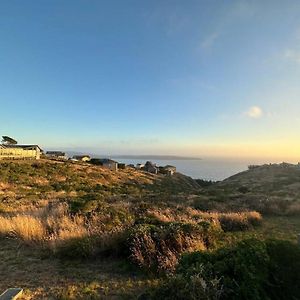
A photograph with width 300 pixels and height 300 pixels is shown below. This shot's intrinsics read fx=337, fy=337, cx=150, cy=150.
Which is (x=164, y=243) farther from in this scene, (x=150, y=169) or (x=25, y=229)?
(x=150, y=169)

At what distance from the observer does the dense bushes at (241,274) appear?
4922 mm

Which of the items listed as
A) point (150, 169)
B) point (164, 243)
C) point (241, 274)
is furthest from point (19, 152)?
point (241, 274)

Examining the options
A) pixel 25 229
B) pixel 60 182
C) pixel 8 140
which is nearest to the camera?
pixel 25 229

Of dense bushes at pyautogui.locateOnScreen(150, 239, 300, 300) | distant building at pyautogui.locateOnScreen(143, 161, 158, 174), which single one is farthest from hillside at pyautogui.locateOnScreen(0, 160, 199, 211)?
distant building at pyautogui.locateOnScreen(143, 161, 158, 174)

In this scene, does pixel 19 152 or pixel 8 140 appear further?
pixel 8 140

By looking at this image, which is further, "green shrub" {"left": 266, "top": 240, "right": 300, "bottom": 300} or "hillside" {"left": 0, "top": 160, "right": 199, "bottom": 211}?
"hillside" {"left": 0, "top": 160, "right": 199, "bottom": 211}

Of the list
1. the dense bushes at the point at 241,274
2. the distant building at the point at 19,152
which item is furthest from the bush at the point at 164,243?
the distant building at the point at 19,152

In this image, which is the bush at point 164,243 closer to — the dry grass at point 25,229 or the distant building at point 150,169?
the dry grass at point 25,229

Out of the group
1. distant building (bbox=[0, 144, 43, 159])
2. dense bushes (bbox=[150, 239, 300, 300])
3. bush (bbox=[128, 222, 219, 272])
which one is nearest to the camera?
dense bushes (bbox=[150, 239, 300, 300])

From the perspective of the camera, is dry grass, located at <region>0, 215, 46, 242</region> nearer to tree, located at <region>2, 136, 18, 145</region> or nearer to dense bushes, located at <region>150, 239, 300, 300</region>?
dense bushes, located at <region>150, 239, 300, 300</region>

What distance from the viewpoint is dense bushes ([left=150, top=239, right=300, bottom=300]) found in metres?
4.92

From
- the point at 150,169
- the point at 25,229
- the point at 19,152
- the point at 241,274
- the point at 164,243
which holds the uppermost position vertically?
the point at 19,152

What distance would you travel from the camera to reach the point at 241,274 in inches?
207

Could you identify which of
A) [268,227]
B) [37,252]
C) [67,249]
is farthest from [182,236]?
[268,227]
